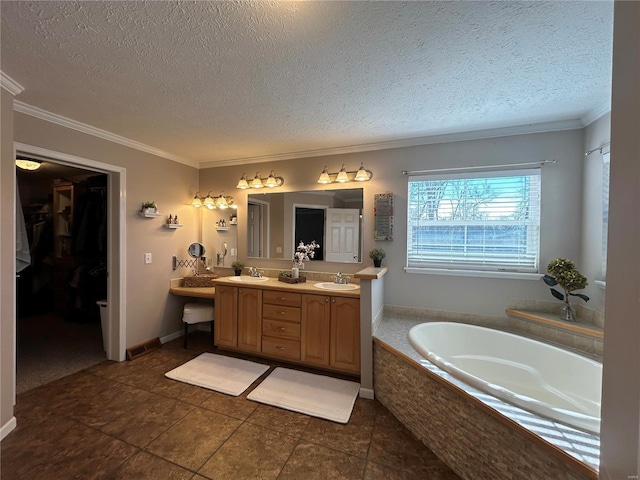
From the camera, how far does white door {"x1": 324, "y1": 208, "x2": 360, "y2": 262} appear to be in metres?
3.02

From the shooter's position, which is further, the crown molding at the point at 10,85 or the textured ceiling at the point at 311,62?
the crown molding at the point at 10,85

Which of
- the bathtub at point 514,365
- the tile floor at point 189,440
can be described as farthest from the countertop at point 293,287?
the tile floor at point 189,440

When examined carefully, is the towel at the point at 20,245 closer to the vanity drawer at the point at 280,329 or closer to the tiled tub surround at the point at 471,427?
the vanity drawer at the point at 280,329

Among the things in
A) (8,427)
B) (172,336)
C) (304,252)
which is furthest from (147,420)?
(304,252)

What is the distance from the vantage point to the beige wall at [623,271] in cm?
60

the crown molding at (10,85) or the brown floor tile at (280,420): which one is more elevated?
the crown molding at (10,85)

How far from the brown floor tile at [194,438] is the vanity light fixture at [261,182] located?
7.99ft

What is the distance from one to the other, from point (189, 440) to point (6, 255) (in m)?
1.76

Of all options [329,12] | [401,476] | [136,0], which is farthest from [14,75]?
[401,476]

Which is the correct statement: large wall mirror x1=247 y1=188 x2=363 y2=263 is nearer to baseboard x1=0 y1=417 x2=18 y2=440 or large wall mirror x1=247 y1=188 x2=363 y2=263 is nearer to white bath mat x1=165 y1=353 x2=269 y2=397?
white bath mat x1=165 y1=353 x2=269 y2=397

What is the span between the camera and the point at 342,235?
10.1 feet

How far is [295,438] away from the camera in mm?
1800

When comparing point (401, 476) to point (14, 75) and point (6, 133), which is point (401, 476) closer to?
point (6, 133)

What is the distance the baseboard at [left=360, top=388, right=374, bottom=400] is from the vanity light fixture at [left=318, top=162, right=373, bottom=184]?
2.10 m
